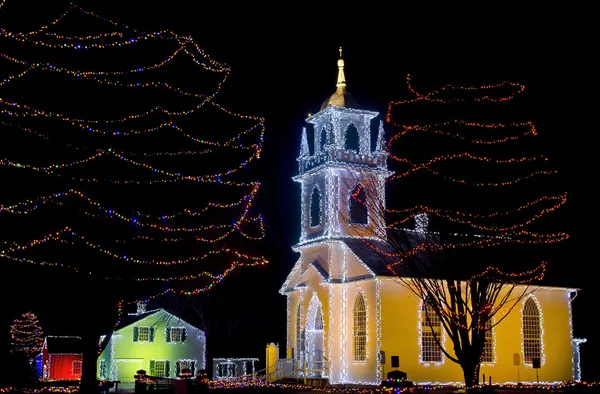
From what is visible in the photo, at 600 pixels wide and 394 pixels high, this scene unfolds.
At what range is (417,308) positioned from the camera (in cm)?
4241

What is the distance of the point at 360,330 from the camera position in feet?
142

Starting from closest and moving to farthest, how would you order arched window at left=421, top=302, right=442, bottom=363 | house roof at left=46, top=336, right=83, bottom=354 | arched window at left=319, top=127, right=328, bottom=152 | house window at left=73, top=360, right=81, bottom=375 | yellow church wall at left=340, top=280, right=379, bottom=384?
yellow church wall at left=340, top=280, right=379, bottom=384
arched window at left=421, top=302, right=442, bottom=363
arched window at left=319, top=127, right=328, bottom=152
house roof at left=46, top=336, right=83, bottom=354
house window at left=73, top=360, right=81, bottom=375

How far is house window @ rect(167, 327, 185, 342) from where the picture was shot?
207 feet

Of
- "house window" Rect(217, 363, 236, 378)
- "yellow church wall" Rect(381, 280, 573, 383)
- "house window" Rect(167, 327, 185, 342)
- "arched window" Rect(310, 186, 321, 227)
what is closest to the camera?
"yellow church wall" Rect(381, 280, 573, 383)

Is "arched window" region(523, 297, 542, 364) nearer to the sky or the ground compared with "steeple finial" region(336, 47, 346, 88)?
nearer to the ground

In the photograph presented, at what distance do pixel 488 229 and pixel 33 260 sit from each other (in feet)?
59.4

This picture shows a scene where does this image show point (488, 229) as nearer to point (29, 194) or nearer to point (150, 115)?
point (150, 115)

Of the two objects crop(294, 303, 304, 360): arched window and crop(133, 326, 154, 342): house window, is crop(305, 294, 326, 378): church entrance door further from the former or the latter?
crop(133, 326, 154, 342): house window

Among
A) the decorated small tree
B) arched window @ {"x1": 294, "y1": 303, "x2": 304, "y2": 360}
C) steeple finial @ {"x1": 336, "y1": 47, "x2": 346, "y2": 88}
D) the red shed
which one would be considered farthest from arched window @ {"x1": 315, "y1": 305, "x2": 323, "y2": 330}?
the decorated small tree

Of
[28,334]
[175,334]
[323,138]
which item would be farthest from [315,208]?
[28,334]

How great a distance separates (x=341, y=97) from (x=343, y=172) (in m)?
4.44

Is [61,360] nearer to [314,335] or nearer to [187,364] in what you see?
[187,364]

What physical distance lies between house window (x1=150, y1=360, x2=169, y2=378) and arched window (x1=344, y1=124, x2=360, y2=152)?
24519mm

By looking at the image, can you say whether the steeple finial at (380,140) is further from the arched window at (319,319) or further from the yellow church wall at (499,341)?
the arched window at (319,319)
